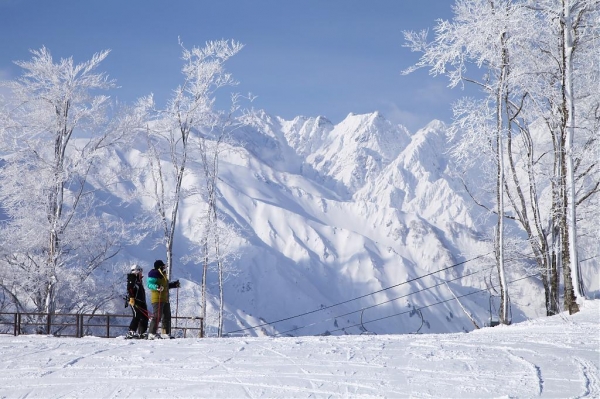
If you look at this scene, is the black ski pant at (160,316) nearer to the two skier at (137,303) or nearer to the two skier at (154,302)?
the two skier at (154,302)

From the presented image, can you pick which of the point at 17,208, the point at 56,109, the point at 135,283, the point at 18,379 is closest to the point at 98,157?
the point at 56,109

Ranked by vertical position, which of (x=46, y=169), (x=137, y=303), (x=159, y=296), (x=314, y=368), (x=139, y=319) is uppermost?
(x=46, y=169)

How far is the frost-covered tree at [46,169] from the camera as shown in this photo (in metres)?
23.5

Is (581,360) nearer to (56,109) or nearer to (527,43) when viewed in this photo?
(527,43)

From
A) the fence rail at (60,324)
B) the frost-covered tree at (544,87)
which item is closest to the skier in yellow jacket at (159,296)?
the fence rail at (60,324)

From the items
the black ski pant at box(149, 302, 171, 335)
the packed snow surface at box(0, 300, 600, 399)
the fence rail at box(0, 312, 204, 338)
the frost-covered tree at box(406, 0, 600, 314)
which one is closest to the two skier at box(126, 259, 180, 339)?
the black ski pant at box(149, 302, 171, 335)

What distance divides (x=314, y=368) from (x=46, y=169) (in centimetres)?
1843

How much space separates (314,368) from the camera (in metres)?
8.85

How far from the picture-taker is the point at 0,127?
23672 mm

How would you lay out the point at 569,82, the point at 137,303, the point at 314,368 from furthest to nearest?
the point at 569,82
the point at 137,303
the point at 314,368

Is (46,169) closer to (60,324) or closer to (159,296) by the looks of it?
(60,324)

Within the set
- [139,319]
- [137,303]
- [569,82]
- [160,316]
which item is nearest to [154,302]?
[160,316]

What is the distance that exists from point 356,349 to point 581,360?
3.82 m

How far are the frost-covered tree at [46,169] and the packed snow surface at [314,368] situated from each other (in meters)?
12.8
